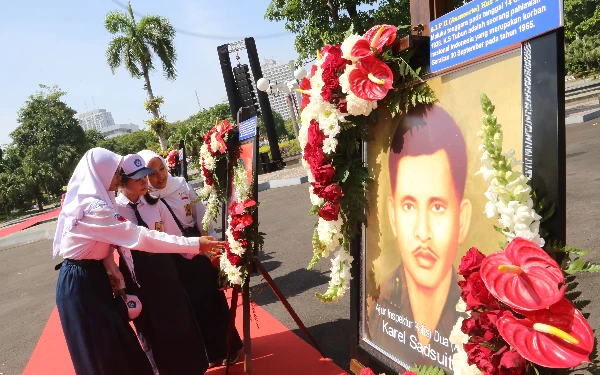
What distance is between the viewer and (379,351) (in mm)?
2145

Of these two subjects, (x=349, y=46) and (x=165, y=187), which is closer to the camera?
(x=349, y=46)

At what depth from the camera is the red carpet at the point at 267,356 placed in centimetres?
340

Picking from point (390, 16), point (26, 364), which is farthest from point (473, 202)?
point (390, 16)

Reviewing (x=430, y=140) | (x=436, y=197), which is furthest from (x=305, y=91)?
(x=436, y=197)

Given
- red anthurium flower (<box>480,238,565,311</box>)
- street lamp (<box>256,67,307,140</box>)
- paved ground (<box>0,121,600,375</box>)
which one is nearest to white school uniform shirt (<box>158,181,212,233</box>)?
paved ground (<box>0,121,600,375</box>)

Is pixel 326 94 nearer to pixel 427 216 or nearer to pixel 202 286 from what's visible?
pixel 427 216

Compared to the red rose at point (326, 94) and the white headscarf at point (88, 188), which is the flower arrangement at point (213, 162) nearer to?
the white headscarf at point (88, 188)

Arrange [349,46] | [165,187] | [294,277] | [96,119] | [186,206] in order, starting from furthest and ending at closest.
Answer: [96,119] < [294,277] < [186,206] < [165,187] < [349,46]

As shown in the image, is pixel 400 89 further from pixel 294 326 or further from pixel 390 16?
pixel 390 16

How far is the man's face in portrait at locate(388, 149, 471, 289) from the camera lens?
5.63 feet

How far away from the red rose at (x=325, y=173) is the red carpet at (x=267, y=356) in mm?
1606

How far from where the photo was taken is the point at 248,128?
11.1 ft

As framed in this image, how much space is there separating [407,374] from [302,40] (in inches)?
575

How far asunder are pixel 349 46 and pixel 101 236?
1.73 metres
